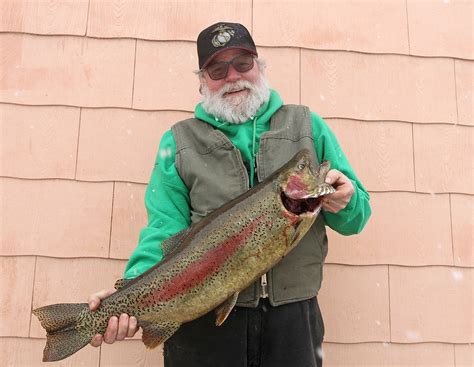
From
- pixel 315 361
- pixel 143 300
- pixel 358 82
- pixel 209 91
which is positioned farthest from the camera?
pixel 358 82

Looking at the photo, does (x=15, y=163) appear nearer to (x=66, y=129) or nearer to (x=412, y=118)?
(x=66, y=129)

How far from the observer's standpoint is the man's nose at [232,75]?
286cm

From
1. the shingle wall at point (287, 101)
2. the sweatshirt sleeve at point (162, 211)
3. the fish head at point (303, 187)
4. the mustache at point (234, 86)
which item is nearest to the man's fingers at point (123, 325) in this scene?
the sweatshirt sleeve at point (162, 211)

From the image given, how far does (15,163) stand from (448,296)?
315 centimetres

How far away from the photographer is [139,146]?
343 centimetres

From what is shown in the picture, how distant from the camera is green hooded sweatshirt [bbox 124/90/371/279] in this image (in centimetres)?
258

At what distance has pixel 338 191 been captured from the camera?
2.30 metres

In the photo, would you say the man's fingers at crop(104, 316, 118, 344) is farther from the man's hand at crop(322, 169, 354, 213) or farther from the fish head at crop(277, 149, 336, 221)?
the man's hand at crop(322, 169, 354, 213)

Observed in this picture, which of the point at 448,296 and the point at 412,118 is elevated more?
the point at 412,118

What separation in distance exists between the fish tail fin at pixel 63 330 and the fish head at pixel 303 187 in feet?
3.66

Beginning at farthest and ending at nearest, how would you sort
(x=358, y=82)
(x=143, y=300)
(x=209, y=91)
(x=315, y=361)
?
(x=358, y=82) → (x=209, y=91) → (x=315, y=361) → (x=143, y=300)

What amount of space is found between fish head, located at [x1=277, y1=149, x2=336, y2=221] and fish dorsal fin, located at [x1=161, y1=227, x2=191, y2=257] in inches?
21.2

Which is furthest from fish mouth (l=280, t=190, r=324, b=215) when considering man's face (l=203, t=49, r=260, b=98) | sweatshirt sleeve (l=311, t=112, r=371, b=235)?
man's face (l=203, t=49, r=260, b=98)

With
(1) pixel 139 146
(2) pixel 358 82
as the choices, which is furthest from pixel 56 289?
(2) pixel 358 82
